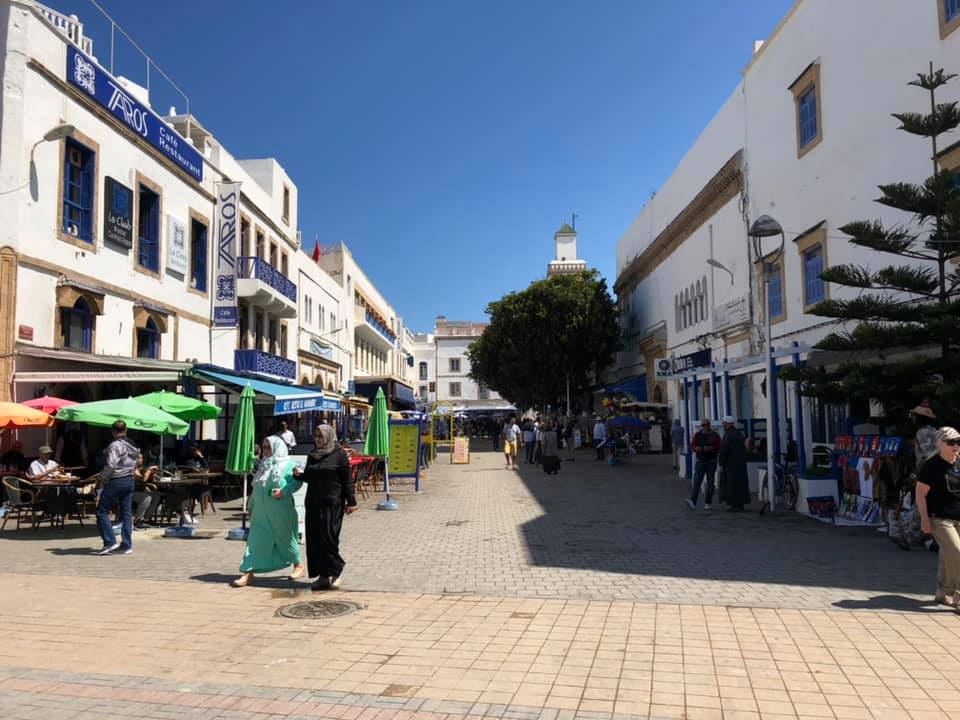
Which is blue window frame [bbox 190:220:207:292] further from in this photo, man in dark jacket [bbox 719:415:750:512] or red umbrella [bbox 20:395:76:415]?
man in dark jacket [bbox 719:415:750:512]

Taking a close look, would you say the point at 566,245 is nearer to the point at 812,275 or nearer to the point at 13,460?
the point at 812,275

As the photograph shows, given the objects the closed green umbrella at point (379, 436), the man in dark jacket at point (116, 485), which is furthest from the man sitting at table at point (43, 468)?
the closed green umbrella at point (379, 436)

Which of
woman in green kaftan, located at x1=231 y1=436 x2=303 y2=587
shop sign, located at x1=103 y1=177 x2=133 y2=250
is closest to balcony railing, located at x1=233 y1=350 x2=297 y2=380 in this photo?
shop sign, located at x1=103 y1=177 x2=133 y2=250

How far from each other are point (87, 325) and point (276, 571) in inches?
372

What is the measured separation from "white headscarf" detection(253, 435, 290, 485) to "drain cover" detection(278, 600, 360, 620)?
4.61 ft

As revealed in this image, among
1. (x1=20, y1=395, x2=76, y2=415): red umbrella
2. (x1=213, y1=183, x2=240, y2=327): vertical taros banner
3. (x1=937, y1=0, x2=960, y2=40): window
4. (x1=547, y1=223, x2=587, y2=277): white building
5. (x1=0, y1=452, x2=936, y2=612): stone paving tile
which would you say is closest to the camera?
(x1=0, y1=452, x2=936, y2=612): stone paving tile

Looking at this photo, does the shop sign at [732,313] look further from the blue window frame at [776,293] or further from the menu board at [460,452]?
the menu board at [460,452]

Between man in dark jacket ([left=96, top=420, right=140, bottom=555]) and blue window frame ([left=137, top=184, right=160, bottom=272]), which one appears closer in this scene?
man in dark jacket ([left=96, top=420, right=140, bottom=555])

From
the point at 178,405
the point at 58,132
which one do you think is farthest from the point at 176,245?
the point at 178,405

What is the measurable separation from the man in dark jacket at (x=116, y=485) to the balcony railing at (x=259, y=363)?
13728 millimetres

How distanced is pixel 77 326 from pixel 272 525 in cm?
949

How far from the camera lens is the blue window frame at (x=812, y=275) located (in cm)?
1811

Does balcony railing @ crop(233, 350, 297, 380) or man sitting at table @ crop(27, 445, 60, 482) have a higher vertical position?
balcony railing @ crop(233, 350, 297, 380)

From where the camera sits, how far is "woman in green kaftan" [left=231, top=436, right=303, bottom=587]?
754 centimetres
